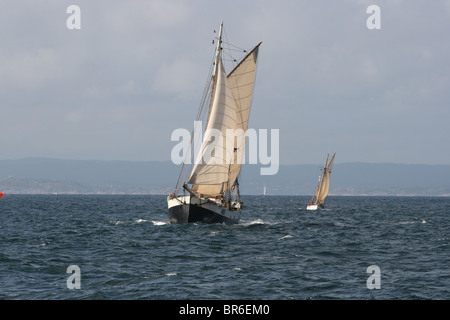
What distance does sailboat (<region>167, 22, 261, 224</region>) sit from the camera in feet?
158

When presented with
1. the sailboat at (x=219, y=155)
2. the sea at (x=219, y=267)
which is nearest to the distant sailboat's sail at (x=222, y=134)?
the sailboat at (x=219, y=155)

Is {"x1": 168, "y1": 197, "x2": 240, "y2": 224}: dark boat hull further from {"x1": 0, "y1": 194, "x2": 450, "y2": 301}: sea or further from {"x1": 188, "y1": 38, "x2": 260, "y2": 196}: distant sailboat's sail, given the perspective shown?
{"x1": 0, "y1": 194, "x2": 450, "y2": 301}: sea

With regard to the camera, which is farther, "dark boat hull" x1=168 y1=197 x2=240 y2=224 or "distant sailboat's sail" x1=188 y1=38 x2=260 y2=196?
"dark boat hull" x1=168 y1=197 x2=240 y2=224

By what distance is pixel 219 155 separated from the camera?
159 ft

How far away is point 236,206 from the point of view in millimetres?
57344

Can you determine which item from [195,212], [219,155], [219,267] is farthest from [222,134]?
[219,267]

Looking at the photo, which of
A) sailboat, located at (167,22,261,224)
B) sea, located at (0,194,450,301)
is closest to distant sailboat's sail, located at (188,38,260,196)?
sailboat, located at (167,22,261,224)

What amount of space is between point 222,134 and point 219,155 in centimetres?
190

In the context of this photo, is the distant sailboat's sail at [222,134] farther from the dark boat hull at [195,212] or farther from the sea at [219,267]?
the sea at [219,267]

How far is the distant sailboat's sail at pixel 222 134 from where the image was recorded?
157 ft

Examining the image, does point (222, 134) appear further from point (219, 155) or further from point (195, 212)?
point (195, 212)
